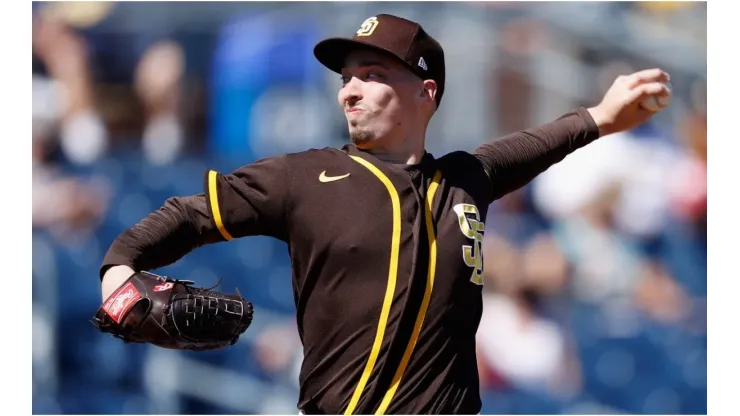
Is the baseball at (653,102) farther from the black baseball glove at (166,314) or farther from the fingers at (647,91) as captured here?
the black baseball glove at (166,314)

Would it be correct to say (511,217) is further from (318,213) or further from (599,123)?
(318,213)

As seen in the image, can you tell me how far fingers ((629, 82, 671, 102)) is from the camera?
4324 millimetres

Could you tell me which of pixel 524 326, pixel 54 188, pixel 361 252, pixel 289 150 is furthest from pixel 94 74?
pixel 361 252

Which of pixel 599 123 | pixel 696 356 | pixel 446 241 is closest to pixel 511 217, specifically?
pixel 696 356

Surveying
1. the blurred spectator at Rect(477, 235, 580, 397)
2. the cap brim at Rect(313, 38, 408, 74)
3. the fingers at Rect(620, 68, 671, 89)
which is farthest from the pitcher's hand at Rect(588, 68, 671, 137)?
the blurred spectator at Rect(477, 235, 580, 397)

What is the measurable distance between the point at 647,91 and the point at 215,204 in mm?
1750

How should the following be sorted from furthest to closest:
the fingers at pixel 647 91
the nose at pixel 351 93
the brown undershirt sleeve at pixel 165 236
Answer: the fingers at pixel 647 91 < the nose at pixel 351 93 < the brown undershirt sleeve at pixel 165 236

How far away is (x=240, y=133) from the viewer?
838 centimetres

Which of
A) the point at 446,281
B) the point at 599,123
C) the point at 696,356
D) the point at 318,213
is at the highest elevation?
the point at 599,123

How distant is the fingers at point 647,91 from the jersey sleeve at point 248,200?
1445 mm

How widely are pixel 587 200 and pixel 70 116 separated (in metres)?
3.88

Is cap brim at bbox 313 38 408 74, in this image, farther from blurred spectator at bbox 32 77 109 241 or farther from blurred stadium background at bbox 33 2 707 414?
blurred spectator at bbox 32 77 109 241

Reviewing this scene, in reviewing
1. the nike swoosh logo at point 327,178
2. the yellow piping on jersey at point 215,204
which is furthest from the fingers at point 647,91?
the yellow piping on jersey at point 215,204

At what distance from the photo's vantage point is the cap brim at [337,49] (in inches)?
153
